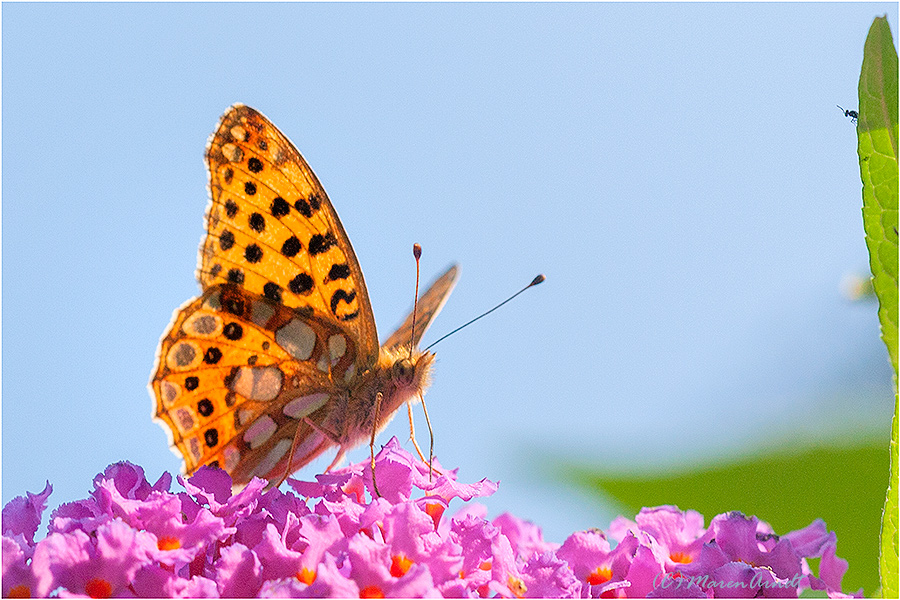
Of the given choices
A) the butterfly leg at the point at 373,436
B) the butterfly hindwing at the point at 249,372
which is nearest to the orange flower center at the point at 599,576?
the butterfly leg at the point at 373,436

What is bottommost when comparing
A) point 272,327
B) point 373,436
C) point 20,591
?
point 20,591

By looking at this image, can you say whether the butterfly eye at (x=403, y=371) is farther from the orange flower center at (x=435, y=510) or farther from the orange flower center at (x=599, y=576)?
the orange flower center at (x=599, y=576)

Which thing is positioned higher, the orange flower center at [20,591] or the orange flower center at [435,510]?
the orange flower center at [435,510]

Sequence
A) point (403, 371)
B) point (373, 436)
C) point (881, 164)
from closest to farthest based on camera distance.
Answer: point (881, 164) < point (373, 436) < point (403, 371)

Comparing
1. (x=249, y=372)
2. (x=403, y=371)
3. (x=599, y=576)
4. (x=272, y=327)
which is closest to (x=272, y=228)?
(x=272, y=327)

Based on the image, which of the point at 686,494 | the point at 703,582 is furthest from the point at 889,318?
the point at 686,494

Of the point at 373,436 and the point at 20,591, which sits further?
the point at 373,436

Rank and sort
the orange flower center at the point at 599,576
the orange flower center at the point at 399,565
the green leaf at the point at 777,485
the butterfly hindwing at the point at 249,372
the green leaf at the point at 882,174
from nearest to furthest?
1. the green leaf at the point at 882,174
2. the orange flower center at the point at 399,565
3. the orange flower center at the point at 599,576
4. the butterfly hindwing at the point at 249,372
5. the green leaf at the point at 777,485

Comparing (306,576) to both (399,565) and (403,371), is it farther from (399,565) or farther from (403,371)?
(403,371)
